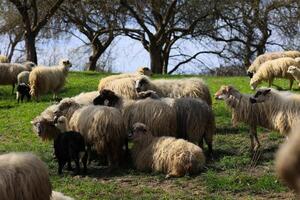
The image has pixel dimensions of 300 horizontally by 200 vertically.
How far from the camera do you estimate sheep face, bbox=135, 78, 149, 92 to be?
1112 centimetres

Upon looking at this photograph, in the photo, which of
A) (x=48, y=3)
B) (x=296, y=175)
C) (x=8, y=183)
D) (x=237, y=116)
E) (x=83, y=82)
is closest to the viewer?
(x=296, y=175)

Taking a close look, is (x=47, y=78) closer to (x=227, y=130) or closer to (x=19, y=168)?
(x=227, y=130)

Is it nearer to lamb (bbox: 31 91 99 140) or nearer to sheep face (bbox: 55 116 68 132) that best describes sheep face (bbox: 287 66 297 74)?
lamb (bbox: 31 91 99 140)

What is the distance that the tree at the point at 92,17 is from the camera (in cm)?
2909

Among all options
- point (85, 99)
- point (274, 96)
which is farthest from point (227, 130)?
point (85, 99)

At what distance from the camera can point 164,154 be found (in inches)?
318

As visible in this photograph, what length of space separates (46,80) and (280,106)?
367 inches

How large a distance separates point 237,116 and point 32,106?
7510 mm

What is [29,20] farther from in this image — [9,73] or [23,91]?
[23,91]

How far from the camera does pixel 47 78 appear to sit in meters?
16.8

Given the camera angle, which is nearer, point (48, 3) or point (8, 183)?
point (8, 183)

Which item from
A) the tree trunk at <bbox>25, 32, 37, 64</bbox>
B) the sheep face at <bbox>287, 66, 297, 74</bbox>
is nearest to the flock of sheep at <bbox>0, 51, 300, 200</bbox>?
the sheep face at <bbox>287, 66, 297, 74</bbox>

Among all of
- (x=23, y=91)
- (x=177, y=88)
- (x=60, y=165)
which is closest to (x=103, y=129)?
(x=60, y=165)

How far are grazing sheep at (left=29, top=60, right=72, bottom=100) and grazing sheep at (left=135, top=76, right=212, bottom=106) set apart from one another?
6.18m
